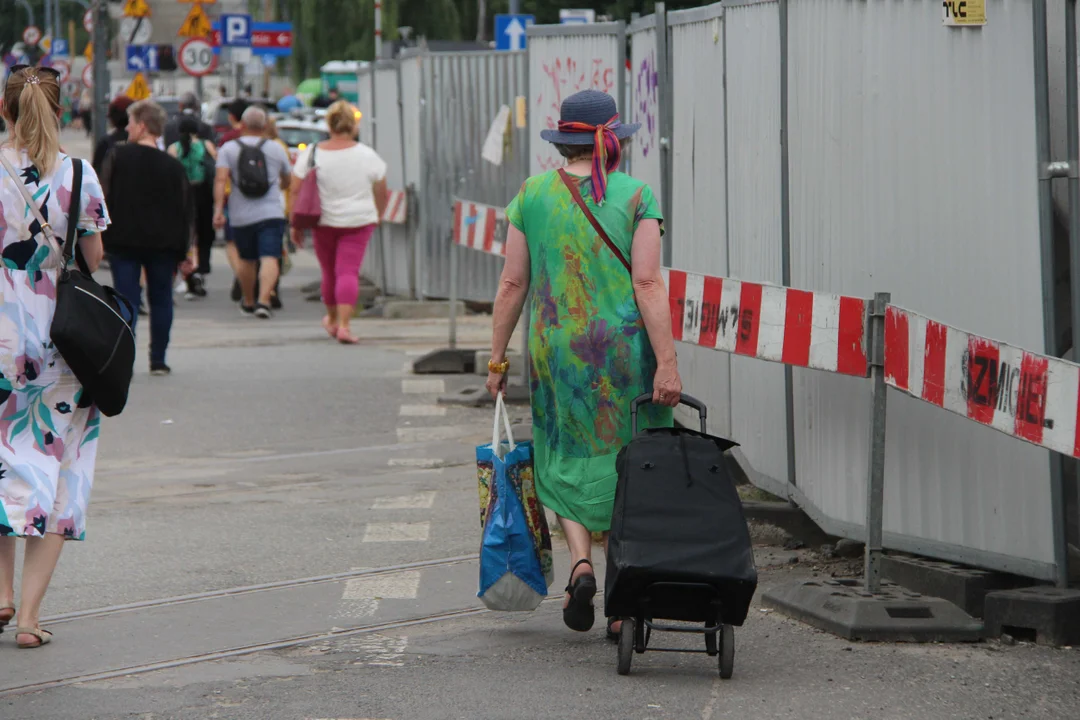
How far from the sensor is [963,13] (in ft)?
18.9

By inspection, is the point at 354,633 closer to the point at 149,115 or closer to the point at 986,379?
the point at 986,379

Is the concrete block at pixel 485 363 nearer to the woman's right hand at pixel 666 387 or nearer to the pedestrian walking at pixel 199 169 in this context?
the pedestrian walking at pixel 199 169

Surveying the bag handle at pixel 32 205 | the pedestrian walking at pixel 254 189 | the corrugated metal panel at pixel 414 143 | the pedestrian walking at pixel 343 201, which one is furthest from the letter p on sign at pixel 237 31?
the bag handle at pixel 32 205

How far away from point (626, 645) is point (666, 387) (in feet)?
2.56

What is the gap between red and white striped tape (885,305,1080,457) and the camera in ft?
16.9

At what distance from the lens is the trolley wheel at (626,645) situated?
5.43 meters

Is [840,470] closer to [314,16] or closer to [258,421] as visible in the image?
[258,421]

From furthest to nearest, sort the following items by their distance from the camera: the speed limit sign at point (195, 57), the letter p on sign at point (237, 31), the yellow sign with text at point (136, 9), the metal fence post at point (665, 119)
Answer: the letter p on sign at point (237, 31), the speed limit sign at point (195, 57), the yellow sign with text at point (136, 9), the metal fence post at point (665, 119)

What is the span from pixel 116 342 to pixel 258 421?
17.3 ft

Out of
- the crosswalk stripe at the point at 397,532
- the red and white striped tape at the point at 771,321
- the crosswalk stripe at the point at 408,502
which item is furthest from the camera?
the crosswalk stripe at the point at 408,502

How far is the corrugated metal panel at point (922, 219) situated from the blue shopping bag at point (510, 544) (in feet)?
4.21

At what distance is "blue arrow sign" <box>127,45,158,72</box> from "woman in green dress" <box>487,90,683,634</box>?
90.6ft

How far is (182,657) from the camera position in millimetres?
5871

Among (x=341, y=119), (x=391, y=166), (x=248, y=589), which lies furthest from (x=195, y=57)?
(x=248, y=589)
